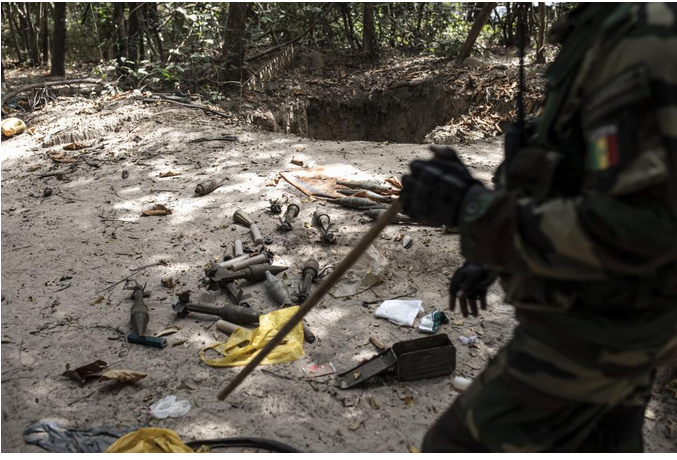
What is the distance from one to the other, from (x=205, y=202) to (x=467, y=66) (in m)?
7.16

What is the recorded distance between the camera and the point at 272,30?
1087cm

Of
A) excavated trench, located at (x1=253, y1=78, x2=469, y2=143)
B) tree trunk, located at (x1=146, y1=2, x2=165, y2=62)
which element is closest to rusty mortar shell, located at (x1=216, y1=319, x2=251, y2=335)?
excavated trench, located at (x1=253, y1=78, x2=469, y2=143)

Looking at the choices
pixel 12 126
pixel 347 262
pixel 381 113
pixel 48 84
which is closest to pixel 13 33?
pixel 48 84

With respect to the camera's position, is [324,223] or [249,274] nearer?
[249,274]

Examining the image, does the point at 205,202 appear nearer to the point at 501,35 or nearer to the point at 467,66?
the point at 467,66

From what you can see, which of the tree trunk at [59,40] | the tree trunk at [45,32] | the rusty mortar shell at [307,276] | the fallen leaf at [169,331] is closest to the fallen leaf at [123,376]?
the fallen leaf at [169,331]

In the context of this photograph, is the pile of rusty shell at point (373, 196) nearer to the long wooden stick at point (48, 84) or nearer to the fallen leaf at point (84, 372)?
the fallen leaf at point (84, 372)

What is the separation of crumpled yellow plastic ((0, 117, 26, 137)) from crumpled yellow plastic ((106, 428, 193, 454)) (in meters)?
6.86

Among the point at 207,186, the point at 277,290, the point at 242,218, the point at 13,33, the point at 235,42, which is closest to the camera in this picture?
the point at 277,290

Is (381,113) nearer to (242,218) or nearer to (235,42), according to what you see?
(235,42)

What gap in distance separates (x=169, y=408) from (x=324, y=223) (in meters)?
2.46

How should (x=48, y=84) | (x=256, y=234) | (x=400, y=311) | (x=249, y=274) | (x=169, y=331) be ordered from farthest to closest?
1. (x=48, y=84)
2. (x=256, y=234)
3. (x=249, y=274)
4. (x=400, y=311)
5. (x=169, y=331)

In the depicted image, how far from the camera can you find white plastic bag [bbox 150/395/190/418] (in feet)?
9.34

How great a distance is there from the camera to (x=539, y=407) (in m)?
1.48
